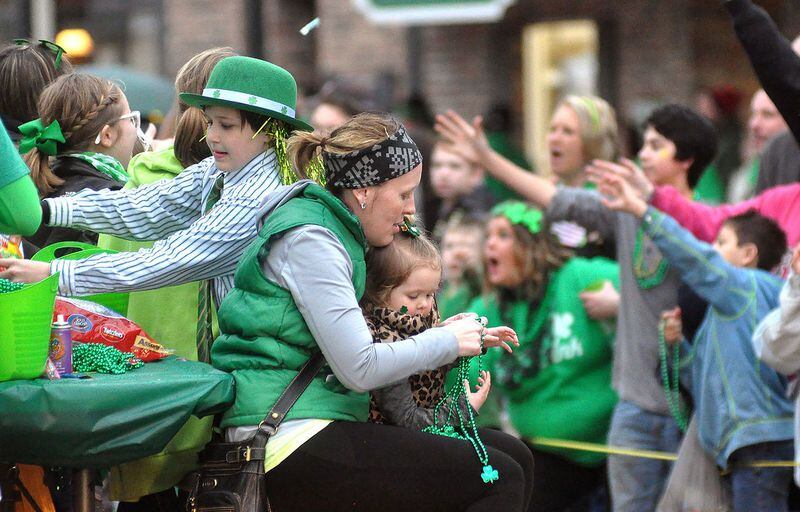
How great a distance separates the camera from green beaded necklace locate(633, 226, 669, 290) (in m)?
5.93

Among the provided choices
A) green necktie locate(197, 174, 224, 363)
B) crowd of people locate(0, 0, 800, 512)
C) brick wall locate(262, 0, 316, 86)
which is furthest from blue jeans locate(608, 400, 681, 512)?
brick wall locate(262, 0, 316, 86)

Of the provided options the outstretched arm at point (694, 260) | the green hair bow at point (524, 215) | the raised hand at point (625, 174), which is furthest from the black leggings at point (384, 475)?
the green hair bow at point (524, 215)

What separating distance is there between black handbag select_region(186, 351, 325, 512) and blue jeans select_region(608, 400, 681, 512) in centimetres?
254

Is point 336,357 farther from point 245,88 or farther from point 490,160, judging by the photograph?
point 490,160

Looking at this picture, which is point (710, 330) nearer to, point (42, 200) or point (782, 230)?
point (782, 230)

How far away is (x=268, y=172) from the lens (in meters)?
4.06

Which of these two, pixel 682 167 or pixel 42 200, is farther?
pixel 682 167

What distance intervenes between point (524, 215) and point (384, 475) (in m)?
2.97

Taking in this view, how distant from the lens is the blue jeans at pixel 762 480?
5273 mm

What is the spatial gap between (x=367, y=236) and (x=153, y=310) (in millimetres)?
838

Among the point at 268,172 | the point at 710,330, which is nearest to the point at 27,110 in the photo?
the point at 268,172

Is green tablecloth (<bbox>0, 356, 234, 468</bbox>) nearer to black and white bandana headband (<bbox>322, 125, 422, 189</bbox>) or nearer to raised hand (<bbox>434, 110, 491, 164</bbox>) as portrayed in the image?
black and white bandana headband (<bbox>322, 125, 422, 189</bbox>)

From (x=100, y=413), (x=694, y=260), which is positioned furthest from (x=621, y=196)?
(x=100, y=413)

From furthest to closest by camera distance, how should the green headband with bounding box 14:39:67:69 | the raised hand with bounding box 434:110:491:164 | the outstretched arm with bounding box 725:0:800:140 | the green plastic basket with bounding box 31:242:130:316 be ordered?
the raised hand with bounding box 434:110:491:164 → the outstretched arm with bounding box 725:0:800:140 → the green headband with bounding box 14:39:67:69 → the green plastic basket with bounding box 31:242:130:316
